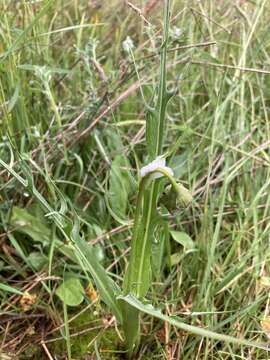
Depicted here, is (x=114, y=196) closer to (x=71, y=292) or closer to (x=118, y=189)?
(x=118, y=189)

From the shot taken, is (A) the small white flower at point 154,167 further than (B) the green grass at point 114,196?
No

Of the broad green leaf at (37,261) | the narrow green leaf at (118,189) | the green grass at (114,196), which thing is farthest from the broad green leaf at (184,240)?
the broad green leaf at (37,261)

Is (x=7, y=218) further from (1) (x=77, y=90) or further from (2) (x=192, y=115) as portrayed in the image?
(2) (x=192, y=115)

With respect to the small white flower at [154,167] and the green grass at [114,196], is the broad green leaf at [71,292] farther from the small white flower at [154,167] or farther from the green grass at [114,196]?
the small white flower at [154,167]

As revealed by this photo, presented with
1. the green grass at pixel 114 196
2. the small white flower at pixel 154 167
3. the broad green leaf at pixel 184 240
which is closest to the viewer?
the small white flower at pixel 154 167

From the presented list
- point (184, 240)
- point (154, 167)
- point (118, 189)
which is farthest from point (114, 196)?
point (154, 167)

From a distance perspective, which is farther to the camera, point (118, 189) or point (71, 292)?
point (118, 189)
